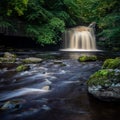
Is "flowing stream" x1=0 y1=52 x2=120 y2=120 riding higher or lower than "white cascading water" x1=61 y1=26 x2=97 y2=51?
lower

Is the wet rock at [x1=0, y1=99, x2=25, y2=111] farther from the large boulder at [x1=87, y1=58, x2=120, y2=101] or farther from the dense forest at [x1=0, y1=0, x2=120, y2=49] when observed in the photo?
the dense forest at [x1=0, y1=0, x2=120, y2=49]

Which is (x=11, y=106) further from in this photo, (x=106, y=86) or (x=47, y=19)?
(x=47, y=19)

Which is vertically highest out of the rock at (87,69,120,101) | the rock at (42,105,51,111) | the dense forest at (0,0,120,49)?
the dense forest at (0,0,120,49)

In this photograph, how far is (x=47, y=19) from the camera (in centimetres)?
1956

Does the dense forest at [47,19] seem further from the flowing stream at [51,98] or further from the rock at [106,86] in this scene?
the rock at [106,86]

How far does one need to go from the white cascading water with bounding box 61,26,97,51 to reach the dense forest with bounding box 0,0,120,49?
0.82 m

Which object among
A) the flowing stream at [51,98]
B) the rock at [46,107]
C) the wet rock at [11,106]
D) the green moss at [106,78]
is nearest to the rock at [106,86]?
the green moss at [106,78]

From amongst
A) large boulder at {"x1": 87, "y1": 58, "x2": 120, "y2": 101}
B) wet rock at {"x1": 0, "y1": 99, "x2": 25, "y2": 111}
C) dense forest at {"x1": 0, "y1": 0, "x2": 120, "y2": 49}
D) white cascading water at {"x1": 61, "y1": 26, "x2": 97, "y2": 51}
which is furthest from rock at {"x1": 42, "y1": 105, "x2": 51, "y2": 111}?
white cascading water at {"x1": 61, "y1": 26, "x2": 97, "y2": 51}

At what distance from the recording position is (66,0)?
21797mm

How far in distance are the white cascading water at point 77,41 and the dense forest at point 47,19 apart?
818 millimetres

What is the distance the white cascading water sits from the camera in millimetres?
21316

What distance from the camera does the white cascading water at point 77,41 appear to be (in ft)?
69.9

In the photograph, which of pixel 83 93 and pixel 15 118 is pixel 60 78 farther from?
pixel 15 118

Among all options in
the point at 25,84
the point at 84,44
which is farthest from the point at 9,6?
the point at 25,84
